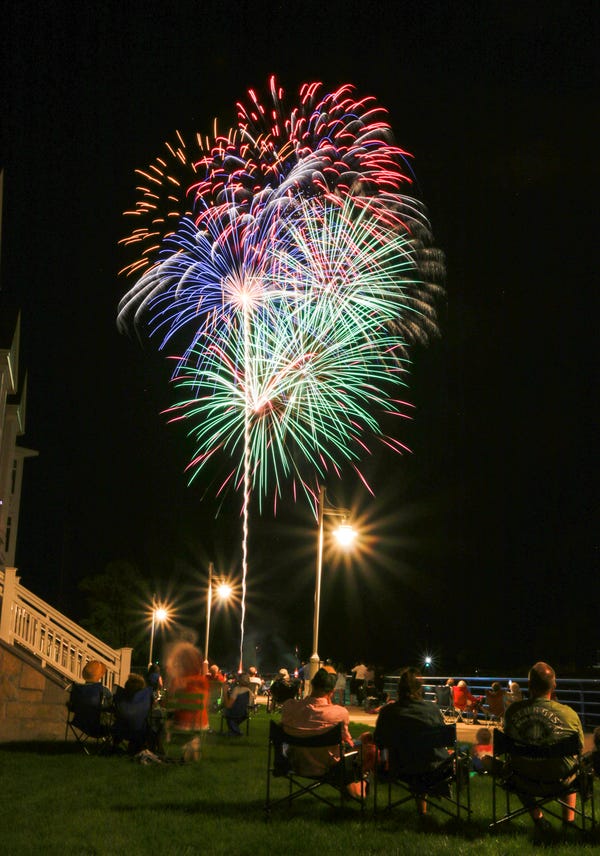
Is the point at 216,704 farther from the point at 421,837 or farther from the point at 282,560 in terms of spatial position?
the point at 282,560

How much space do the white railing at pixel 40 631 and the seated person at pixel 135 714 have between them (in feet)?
13.3

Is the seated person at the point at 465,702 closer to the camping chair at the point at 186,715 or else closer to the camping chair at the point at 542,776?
the camping chair at the point at 186,715

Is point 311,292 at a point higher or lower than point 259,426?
higher

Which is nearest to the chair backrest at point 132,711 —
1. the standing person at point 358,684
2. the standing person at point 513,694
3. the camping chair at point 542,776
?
the camping chair at point 542,776

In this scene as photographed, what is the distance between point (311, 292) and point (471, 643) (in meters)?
61.4

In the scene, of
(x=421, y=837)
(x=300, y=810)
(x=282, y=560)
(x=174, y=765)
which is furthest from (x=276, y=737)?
(x=282, y=560)

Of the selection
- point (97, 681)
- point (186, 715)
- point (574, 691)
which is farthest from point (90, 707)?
point (574, 691)

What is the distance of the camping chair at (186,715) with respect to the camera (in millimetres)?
12134

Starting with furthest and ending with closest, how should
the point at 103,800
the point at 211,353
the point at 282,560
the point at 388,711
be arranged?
the point at 282,560 → the point at 211,353 → the point at 103,800 → the point at 388,711

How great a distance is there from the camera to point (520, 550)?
76.6 m

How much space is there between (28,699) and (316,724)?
7387 mm

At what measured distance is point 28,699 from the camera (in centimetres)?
1393

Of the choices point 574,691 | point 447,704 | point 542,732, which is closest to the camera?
point 542,732

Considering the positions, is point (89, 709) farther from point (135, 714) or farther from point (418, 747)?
point (418, 747)
